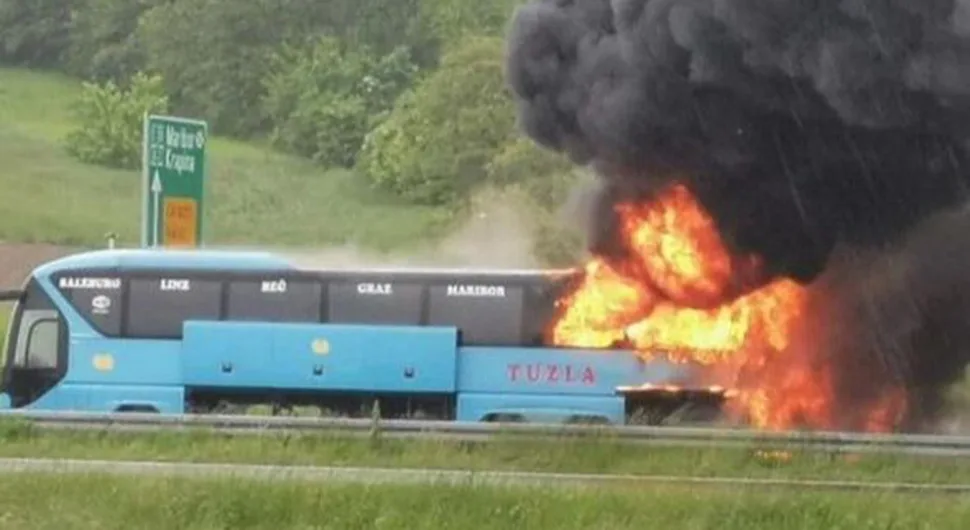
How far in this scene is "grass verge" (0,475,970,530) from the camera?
14023 millimetres

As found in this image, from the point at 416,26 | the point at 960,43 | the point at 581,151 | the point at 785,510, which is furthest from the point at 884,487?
the point at 416,26

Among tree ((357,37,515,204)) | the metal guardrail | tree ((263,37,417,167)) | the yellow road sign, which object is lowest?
the metal guardrail

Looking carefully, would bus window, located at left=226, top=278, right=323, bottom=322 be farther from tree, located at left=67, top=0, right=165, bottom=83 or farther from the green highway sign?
tree, located at left=67, top=0, right=165, bottom=83

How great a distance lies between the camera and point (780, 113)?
21.3 metres

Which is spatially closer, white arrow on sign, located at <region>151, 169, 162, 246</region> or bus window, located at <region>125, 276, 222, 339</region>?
bus window, located at <region>125, 276, 222, 339</region>

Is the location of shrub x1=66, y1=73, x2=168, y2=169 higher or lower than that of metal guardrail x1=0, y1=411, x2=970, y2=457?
higher

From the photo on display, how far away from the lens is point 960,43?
20219 mm

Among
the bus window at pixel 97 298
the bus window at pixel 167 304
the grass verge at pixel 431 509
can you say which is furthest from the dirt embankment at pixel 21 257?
the grass verge at pixel 431 509

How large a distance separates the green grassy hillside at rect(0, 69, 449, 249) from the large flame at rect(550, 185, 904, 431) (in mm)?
24679

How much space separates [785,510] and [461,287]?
1001cm

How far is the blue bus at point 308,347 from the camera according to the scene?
910 inches

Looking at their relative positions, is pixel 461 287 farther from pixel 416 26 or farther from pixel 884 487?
pixel 416 26

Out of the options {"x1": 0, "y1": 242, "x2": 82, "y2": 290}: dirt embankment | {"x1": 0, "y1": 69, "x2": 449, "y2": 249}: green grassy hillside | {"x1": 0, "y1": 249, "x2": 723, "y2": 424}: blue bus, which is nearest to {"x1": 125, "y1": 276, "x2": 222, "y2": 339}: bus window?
{"x1": 0, "y1": 249, "x2": 723, "y2": 424}: blue bus

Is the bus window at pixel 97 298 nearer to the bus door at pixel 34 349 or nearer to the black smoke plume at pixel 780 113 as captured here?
the bus door at pixel 34 349
